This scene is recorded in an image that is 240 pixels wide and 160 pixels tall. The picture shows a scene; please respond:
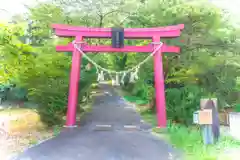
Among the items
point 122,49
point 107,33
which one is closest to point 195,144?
point 122,49

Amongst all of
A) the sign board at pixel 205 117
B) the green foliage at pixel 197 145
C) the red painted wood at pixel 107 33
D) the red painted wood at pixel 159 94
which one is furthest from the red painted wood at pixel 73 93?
the sign board at pixel 205 117

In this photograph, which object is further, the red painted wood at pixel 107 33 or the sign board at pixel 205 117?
the red painted wood at pixel 107 33

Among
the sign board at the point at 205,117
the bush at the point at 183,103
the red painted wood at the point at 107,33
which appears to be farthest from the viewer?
the bush at the point at 183,103

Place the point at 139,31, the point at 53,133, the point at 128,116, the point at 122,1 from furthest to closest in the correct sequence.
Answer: the point at 122,1 → the point at 128,116 → the point at 139,31 → the point at 53,133

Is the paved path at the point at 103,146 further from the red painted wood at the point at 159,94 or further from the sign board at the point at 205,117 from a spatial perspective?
the sign board at the point at 205,117

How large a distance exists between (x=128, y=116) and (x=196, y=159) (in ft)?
20.4

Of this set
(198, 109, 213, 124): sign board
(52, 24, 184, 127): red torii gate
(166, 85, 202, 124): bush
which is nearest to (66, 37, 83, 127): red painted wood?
(52, 24, 184, 127): red torii gate

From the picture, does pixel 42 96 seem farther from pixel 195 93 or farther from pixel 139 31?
pixel 195 93

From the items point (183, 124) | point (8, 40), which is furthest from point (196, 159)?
point (8, 40)

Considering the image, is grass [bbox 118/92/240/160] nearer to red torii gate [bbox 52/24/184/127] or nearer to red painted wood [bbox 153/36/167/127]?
red painted wood [bbox 153/36/167/127]

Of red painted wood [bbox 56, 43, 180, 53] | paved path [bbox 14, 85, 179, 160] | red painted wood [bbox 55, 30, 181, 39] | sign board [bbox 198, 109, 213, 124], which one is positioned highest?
red painted wood [bbox 55, 30, 181, 39]

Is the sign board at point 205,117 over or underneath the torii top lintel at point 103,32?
underneath

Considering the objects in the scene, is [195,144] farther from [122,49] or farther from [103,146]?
[122,49]

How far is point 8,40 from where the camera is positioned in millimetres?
8398
